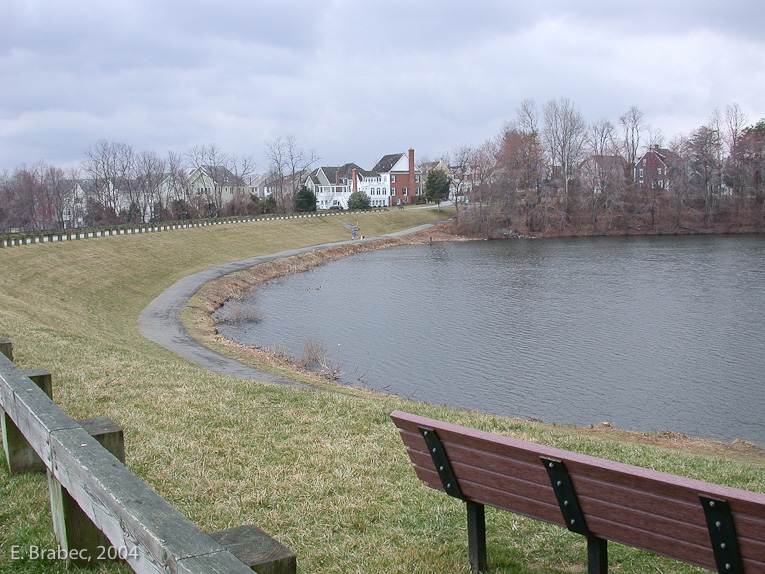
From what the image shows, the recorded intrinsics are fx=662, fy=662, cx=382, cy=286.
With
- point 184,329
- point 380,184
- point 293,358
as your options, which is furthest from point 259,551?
point 380,184

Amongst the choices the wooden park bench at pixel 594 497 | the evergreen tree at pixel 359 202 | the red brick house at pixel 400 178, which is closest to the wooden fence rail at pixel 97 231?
the evergreen tree at pixel 359 202

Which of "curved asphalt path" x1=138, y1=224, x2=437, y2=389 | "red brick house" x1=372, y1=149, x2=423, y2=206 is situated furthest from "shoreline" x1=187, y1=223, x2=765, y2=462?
"red brick house" x1=372, y1=149, x2=423, y2=206

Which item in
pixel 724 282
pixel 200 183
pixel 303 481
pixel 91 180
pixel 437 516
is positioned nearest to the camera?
pixel 437 516

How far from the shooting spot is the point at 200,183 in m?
116

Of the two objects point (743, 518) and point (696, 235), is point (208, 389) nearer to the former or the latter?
point (743, 518)

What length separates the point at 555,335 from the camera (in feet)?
85.6

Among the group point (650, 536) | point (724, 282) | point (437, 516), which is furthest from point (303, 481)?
point (724, 282)

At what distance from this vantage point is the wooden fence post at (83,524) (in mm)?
3861

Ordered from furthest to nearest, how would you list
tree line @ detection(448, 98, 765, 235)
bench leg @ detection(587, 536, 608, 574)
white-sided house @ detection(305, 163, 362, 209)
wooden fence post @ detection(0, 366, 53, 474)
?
white-sided house @ detection(305, 163, 362, 209), tree line @ detection(448, 98, 765, 235), wooden fence post @ detection(0, 366, 53, 474), bench leg @ detection(587, 536, 608, 574)

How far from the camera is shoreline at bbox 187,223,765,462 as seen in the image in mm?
12711

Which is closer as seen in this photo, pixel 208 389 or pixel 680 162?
pixel 208 389

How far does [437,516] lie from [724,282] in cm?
3711

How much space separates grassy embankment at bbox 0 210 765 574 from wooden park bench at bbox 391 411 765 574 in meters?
0.72

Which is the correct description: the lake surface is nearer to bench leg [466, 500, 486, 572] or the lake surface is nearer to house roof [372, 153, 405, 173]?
bench leg [466, 500, 486, 572]
